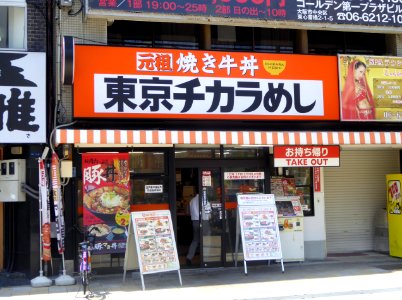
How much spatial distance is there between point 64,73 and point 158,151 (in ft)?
8.66

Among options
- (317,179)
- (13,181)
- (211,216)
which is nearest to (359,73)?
(317,179)

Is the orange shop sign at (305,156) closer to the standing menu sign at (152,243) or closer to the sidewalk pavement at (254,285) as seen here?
the sidewalk pavement at (254,285)

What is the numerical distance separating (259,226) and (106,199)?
10.5ft

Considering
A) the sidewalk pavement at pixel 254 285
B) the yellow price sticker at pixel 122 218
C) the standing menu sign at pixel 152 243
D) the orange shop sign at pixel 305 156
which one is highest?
the orange shop sign at pixel 305 156

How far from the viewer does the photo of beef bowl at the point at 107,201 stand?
11.0 metres

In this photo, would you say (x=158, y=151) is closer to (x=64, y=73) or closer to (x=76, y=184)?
(x=76, y=184)

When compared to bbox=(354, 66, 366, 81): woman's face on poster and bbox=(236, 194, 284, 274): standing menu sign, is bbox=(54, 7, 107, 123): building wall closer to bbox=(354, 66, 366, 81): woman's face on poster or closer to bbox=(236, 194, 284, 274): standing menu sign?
bbox=(236, 194, 284, 274): standing menu sign

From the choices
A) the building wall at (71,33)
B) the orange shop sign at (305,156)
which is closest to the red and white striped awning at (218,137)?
the orange shop sign at (305,156)

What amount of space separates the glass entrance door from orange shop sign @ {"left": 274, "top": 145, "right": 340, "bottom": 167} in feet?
4.87

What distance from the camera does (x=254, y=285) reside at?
32.6 ft

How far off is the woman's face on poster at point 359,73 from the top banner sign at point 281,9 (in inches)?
42.1

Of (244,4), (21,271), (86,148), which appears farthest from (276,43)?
(21,271)

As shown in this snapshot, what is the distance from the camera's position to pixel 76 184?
1099cm

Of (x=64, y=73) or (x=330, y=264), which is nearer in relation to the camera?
(x=64, y=73)
